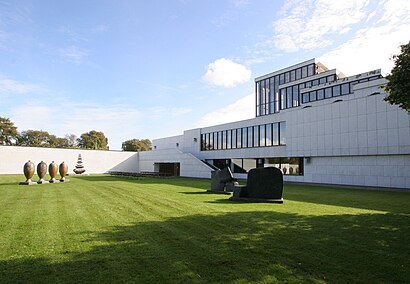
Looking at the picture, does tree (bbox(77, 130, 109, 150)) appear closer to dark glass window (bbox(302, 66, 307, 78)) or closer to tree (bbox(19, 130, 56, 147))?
tree (bbox(19, 130, 56, 147))

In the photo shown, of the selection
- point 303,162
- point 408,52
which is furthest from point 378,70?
point 408,52

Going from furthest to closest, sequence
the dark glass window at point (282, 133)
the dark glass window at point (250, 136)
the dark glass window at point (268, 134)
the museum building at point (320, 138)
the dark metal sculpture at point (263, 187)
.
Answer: the dark glass window at point (250, 136)
the dark glass window at point (268, 134)
the dark glass window at point (282, 133)
the museum building at point (320, 138)
the dark metal sculpture at point (263, 187)

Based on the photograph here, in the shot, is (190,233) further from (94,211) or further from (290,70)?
(290,70)

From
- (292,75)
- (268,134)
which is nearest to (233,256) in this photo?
(268,134)

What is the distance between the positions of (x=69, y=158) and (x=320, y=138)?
37993mm

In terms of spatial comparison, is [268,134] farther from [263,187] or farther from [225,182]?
[263,187]

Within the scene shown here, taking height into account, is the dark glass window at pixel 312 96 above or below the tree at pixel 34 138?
above

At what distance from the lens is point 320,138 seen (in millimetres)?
24484

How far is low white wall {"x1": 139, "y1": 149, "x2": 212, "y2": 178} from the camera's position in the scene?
35.5m

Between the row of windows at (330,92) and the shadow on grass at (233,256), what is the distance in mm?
27830

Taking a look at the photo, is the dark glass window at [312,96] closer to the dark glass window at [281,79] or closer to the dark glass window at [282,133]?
the dark glass window at [282,133]

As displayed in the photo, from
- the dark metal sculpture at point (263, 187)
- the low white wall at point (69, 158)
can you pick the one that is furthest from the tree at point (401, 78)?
the low white wall at point (69, 158)

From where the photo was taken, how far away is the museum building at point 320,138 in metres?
20.1

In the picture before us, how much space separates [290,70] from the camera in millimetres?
44000
